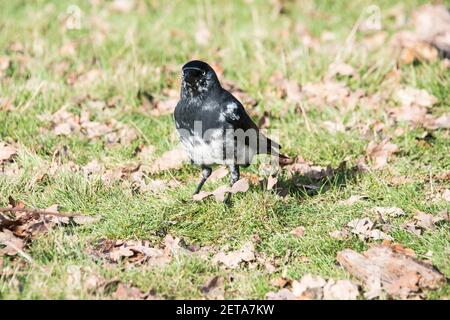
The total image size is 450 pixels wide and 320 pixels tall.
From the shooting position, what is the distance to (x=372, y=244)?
13.5 feet

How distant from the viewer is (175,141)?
5754 mm

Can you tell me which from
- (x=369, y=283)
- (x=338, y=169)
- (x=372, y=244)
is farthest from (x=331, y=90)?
(x=369, y=283)

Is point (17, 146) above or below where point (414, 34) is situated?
below

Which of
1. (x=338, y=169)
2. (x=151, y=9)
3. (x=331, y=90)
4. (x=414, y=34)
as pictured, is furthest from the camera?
(x=151, y=9)

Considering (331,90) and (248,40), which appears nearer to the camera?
(331,90)

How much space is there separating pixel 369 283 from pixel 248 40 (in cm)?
461

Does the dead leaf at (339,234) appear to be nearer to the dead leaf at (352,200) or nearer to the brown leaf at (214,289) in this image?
the dead leaf at (352,200)

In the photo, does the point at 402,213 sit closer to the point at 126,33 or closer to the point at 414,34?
the point at 414,34

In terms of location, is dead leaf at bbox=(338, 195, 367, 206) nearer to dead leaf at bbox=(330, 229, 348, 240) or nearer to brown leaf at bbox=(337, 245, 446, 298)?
dead leaf at bbox=(330, 229, 348, 240)

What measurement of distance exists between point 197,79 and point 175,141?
46.1 inches

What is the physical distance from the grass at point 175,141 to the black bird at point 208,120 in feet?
1.11

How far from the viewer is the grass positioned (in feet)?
12.8

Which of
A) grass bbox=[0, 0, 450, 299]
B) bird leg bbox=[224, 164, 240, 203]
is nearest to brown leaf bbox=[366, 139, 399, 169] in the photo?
grass bbox=[0, 0, 450, 299]

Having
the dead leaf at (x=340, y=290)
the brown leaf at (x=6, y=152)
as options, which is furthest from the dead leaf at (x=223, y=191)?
the brown leaf at (x=6, y=152)
